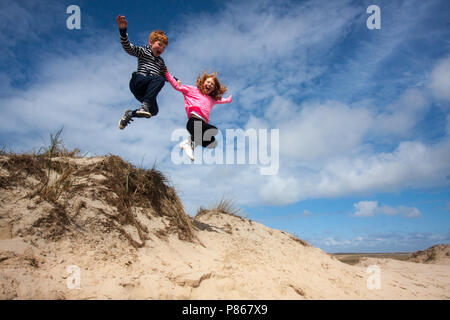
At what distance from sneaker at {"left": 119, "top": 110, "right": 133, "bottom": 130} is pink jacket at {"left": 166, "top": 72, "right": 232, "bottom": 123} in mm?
1061

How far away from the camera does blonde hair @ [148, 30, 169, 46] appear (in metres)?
5.34

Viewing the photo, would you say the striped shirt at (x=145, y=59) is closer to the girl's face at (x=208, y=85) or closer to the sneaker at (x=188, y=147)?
the girl's face at (x=208, y=85)

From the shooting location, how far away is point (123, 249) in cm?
383

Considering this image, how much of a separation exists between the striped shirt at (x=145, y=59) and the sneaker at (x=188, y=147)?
138 centimetres

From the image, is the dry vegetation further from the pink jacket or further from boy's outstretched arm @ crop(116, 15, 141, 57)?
boy's outstretched arm @ crop(116, 15, 141, 57)

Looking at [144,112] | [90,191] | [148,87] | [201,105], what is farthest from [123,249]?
[201,105]

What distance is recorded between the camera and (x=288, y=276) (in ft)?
14.7

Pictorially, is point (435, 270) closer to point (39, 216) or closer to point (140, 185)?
point (140, 185)

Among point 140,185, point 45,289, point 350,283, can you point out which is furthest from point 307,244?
point 45,289

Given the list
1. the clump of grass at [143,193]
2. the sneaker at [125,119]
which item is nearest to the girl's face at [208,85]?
the sneaker at [125,119]

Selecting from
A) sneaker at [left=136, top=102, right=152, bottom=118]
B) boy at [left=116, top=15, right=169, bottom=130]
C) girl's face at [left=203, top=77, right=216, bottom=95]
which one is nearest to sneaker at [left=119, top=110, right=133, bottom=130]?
boy at [left=116, top=15, right=169, bottom=130]

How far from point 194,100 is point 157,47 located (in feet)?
3.85

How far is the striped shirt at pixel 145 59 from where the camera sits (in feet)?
16.4
